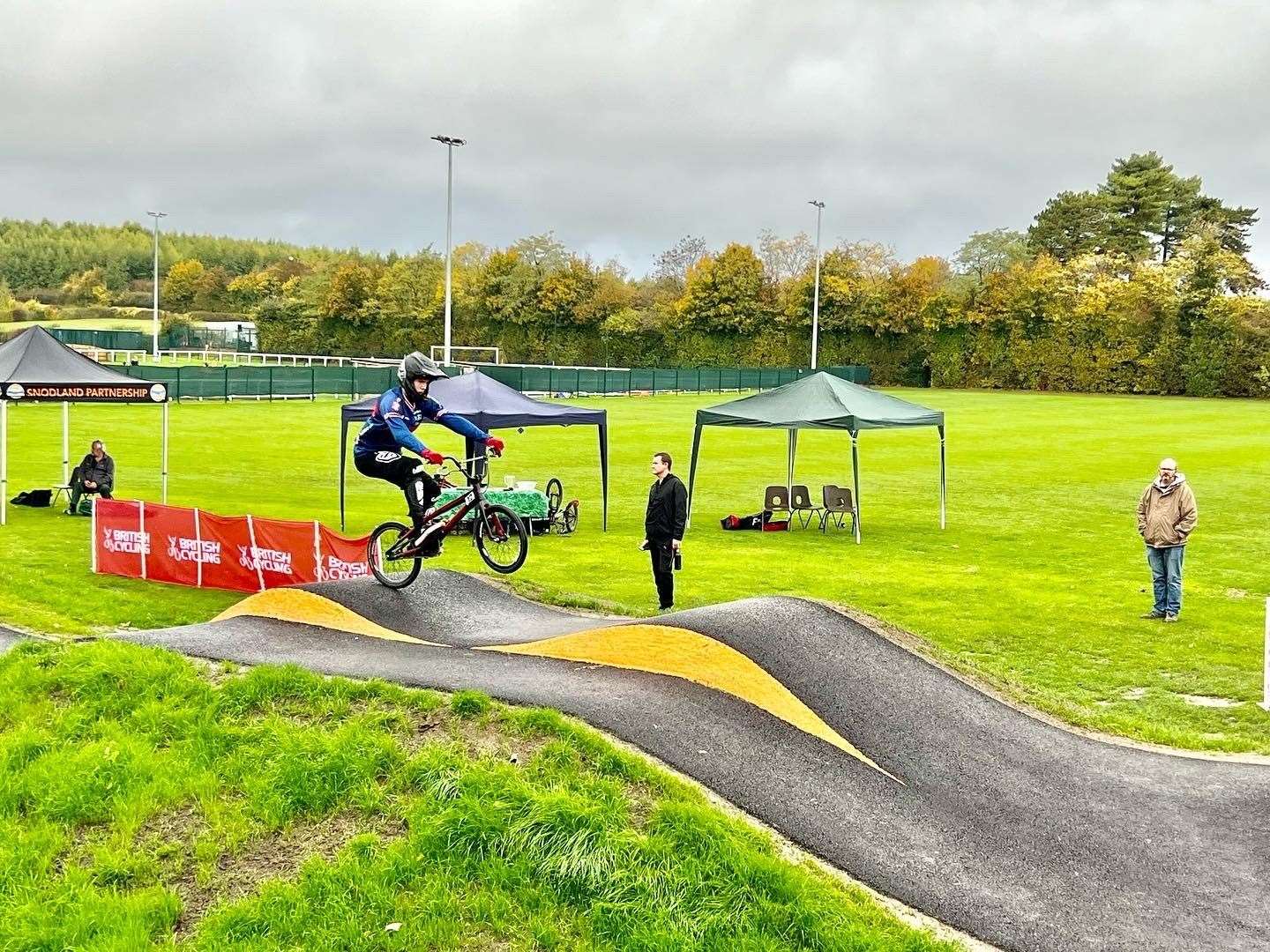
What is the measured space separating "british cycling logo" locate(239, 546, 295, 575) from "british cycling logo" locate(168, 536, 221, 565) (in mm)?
539

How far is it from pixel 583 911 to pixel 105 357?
82.8 m

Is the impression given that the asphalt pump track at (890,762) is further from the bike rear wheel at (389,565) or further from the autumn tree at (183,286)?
the autumn tree at (183,286)

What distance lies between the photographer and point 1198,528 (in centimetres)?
2498

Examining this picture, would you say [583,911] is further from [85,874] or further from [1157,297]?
[1157,297]

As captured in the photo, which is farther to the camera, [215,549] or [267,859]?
[215,549]

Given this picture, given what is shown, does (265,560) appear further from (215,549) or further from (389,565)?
(389,565)

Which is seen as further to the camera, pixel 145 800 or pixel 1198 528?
pixel 1198 528

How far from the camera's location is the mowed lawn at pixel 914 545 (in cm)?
1348

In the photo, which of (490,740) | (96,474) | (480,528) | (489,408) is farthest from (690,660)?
(96,474)

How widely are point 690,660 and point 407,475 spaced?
146 inches

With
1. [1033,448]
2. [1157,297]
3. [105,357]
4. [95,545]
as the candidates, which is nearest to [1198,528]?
[1033,448]

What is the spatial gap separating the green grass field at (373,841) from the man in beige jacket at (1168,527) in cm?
1012

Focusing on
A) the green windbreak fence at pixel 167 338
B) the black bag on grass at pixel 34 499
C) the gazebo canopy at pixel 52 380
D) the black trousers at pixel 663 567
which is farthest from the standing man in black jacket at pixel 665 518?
the green windbreak fence at pixel 167 338

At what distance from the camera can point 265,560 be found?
1697 cm
